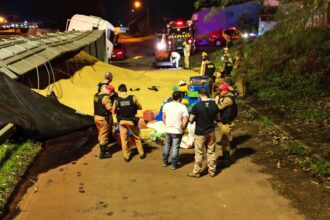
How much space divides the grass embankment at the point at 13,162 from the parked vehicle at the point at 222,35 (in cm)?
3049

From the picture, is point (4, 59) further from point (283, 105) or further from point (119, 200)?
point (283, 105)

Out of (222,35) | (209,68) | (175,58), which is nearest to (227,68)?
(209,68)

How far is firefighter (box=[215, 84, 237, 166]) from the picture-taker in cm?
865

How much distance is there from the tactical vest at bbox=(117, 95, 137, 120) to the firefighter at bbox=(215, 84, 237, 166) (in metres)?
2.08

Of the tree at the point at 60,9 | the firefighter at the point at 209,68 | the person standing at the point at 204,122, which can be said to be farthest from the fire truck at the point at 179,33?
the tree at the point at 60,9

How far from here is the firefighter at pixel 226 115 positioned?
8648 millimetres

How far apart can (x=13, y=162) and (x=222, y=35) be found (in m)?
33.9

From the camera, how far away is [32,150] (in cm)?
914

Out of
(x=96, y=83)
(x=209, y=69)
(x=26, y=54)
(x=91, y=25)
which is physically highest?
(x=91, y=25)

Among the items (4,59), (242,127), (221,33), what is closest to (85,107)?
(4,59)

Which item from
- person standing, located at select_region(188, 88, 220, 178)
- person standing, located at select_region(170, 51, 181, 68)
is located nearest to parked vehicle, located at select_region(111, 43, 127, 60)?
person standing, located at select_region(170, 51, 181, 68)

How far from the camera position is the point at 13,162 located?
823cm

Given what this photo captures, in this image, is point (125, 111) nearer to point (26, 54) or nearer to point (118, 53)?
point (26, 54)

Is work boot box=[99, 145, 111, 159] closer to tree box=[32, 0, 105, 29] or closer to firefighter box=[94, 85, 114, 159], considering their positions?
firefighter box=[94, 85, 114, 159]
